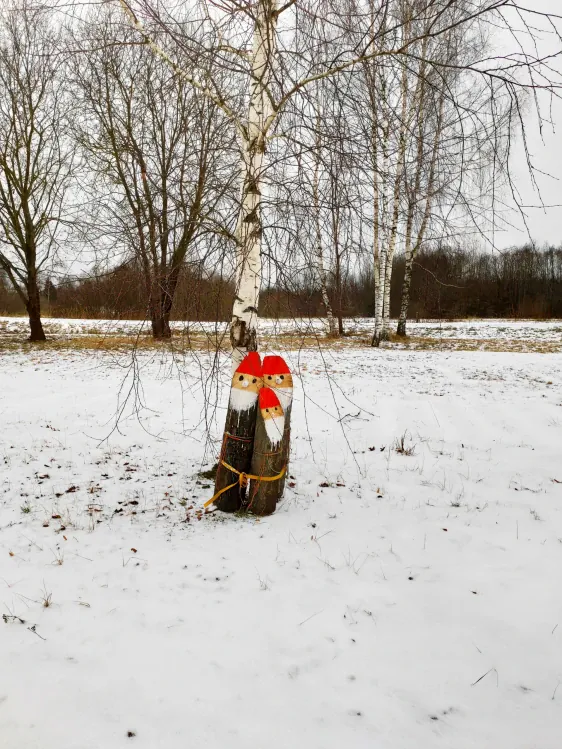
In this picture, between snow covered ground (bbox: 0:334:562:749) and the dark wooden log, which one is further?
the dark wooden log

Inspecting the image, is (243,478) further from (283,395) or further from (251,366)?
(251,366)

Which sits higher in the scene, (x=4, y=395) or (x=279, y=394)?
(x=279, y=394)

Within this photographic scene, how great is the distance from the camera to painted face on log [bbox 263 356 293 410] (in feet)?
10.4

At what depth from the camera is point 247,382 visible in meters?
3.10

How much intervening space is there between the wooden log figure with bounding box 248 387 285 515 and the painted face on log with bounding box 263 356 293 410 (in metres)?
0.07

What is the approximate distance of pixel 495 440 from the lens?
16.0 ft

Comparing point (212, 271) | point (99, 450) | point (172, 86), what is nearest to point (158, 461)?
point (99, 450)

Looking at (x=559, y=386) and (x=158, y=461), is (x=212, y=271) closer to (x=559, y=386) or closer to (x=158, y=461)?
(x=158, y=461)

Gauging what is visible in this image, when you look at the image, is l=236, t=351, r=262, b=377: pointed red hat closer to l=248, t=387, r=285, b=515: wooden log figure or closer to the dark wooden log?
the dark wooden log

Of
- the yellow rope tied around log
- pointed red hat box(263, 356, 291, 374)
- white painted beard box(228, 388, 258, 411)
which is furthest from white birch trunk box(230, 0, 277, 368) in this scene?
the yellow rope tied around log

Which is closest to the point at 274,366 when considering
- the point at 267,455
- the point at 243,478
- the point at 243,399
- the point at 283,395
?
the point at 283,395

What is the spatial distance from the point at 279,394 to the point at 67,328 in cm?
2004

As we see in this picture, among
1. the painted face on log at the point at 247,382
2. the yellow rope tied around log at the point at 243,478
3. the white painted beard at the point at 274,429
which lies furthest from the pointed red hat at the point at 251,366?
the yellow rope tied around log at the point at 243,478

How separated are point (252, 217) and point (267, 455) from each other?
170 cm
